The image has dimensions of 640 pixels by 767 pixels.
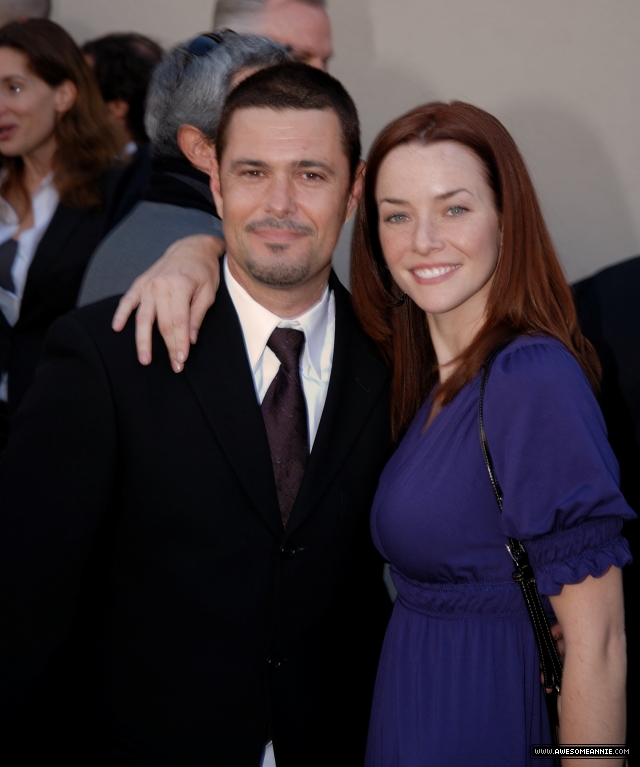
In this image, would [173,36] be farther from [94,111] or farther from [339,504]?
[339,504]

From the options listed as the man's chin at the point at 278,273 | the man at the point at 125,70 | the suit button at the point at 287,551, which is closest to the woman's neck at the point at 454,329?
the man's chin at the point at 278,273

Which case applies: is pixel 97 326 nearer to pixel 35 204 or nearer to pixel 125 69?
pixel 35 204

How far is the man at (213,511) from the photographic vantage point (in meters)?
1.67

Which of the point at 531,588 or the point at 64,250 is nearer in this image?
the point at 531,588

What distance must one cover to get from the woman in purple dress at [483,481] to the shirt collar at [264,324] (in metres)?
0.19

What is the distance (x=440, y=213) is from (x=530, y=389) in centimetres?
44

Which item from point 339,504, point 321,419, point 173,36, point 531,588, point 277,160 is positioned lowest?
point 531,588

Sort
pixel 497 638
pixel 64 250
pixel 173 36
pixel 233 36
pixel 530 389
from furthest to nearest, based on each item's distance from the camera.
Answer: pixel 173 36, pixel 64 250, pixel 233 36, pixel 497 638, pixel 530 389

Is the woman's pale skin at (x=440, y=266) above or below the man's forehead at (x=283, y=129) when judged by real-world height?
below

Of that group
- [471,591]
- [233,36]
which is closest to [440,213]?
[471,591]

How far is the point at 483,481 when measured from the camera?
1.67m

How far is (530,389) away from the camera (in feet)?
5.24

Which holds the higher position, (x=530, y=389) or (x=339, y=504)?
(x=530, y=389)

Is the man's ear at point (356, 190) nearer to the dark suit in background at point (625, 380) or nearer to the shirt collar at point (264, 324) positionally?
the shirt collar at point (264, 324)
